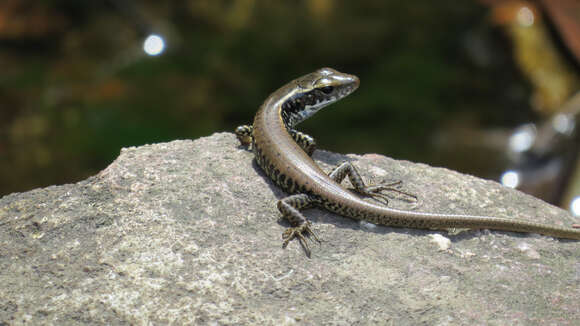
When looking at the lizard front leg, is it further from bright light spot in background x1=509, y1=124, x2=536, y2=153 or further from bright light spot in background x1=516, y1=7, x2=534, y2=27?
bright light spot in background x1=516, y1=7, x2=534, y2=27

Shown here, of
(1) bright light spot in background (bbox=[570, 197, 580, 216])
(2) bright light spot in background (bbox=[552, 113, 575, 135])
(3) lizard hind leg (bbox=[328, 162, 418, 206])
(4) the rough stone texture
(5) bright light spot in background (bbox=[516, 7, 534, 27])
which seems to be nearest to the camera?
(4) the rough stone texture

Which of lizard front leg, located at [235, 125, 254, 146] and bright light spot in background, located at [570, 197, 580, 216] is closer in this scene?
lizard front leg, located at [235, 125, 254, 146]

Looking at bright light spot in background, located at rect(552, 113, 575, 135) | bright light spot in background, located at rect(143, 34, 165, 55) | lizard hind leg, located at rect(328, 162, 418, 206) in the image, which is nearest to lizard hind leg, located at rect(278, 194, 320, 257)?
lizard hind leg, located at rect(328, 162, 418, 206)

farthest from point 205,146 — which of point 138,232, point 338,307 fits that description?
point 338,307

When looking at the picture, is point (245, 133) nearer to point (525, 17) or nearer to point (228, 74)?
point (228, 74)

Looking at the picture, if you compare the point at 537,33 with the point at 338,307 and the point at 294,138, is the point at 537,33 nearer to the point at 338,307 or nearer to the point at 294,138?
the point at 294,138

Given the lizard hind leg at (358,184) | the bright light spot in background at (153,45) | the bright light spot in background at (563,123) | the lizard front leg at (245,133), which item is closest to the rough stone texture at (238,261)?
the lizard hind leg at (358,184)
